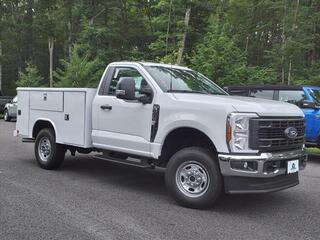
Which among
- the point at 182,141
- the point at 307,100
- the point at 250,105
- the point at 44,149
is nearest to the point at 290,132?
the point at 250,105

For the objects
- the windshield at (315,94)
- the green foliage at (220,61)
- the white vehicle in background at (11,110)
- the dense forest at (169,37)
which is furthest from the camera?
the white vehicle in background at (11,110)

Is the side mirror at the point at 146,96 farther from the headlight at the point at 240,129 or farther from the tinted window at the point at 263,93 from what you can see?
the tinted window at the point at 263,93

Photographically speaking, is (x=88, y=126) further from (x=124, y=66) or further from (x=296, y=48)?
(x=296, y=48)

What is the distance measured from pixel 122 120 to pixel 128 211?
1803 millimetres

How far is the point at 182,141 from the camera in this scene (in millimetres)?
6914

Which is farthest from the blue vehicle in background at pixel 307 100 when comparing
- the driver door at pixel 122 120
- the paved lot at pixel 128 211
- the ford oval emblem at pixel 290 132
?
the driver door at pixel 122 120

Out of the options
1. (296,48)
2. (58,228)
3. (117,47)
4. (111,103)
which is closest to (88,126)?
(111,103)

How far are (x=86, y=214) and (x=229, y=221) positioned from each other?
1.87m

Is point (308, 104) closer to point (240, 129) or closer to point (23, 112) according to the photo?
point (240, 129)

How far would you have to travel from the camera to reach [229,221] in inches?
229

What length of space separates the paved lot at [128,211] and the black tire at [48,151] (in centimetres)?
24

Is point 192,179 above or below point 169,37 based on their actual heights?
below

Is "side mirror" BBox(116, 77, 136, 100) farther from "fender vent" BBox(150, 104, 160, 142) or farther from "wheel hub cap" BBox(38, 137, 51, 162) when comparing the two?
"wheel hub cap" BBox(38, 137, 51, 162)

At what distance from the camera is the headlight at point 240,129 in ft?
19.4
